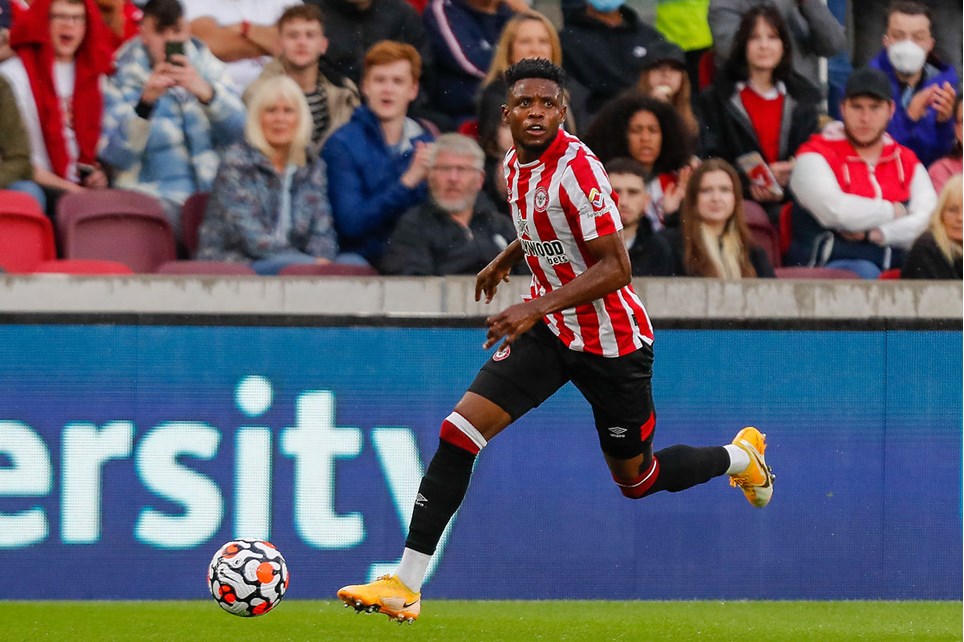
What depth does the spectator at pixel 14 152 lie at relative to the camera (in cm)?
851

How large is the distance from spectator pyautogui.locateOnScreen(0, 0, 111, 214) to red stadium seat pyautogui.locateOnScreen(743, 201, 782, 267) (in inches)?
152

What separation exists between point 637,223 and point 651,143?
0.62m

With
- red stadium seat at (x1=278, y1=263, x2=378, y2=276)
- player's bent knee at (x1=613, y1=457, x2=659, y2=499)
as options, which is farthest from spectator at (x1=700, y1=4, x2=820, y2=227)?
player's bent knee at (x1=613, y1=457, x2=659, y2=499)

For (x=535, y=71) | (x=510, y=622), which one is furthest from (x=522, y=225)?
(x=510, y=622)

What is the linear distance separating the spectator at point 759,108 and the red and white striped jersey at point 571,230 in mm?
3835

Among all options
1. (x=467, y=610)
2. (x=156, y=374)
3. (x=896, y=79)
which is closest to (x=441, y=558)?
(x=467, y=610)

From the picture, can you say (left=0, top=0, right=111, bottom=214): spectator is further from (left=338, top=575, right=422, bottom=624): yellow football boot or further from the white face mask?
the white face mask

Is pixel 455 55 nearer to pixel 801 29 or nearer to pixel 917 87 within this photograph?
pixel 801 29

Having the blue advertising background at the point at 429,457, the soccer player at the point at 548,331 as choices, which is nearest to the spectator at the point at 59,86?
the blue advertising background at the point at 429,457

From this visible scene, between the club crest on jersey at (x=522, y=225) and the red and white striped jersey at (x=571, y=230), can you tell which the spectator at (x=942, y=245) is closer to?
the red and white striped jersey at (x=571, y=230)

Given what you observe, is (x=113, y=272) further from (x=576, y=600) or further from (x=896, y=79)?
(x=896, y=79)

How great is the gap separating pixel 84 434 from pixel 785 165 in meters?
4.64

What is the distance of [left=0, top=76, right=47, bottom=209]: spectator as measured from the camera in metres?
8.51

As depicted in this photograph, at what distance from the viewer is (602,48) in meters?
9.54
